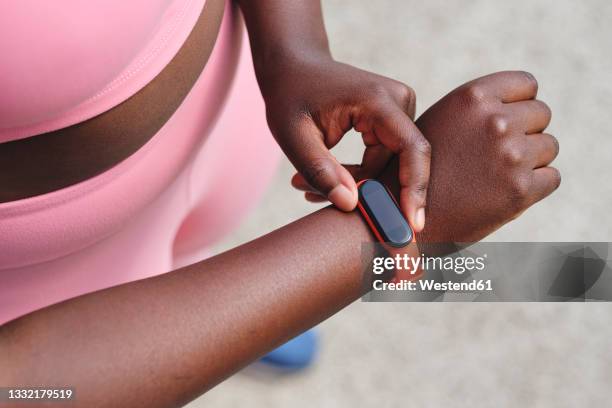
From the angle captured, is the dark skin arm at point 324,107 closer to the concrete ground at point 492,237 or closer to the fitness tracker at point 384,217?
the fitness tracker at point 384,217

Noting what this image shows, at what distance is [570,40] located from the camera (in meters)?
2.10

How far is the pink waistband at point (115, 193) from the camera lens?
0.79 m

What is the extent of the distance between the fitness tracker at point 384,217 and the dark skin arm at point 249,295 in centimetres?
2

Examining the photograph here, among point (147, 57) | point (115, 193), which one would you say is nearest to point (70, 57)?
point (147, 57)

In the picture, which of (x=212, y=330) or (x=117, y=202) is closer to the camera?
(x=212, y=330)

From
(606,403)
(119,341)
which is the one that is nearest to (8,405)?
(119,341)

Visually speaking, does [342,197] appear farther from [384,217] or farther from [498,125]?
[498,125]

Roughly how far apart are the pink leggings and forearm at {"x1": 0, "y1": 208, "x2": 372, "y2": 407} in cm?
13

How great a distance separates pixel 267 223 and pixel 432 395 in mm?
544

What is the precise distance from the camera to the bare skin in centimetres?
71

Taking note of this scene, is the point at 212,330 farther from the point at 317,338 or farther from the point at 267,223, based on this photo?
the point at 267,223

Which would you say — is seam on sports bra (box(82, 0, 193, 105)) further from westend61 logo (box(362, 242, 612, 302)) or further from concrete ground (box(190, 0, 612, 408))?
concrete ground (box(190, 0, 612, 408))

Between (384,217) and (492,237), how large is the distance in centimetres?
106

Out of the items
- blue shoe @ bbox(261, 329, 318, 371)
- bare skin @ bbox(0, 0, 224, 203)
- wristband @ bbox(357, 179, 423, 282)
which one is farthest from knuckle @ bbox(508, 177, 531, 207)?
blue shoe @ bbox(261, 329, 318, 371)
